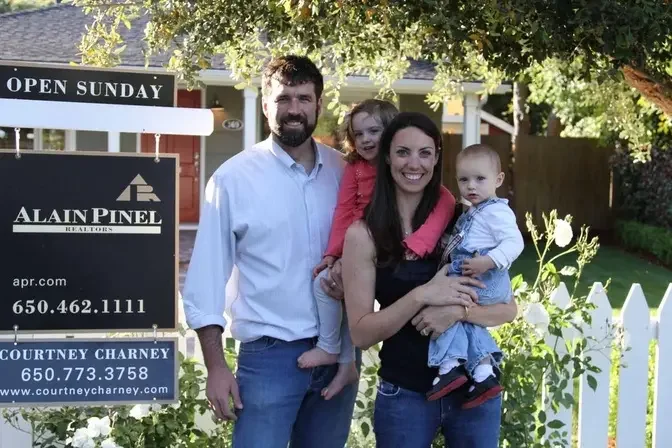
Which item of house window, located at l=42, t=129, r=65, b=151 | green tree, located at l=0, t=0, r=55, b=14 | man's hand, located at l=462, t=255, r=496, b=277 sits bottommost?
house window, located at l=42, t=129, r=65, b=151

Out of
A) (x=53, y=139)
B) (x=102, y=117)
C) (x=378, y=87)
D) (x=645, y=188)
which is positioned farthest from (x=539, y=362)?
(x=645, y=188)

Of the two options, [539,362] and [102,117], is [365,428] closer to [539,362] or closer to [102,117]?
[539,362]

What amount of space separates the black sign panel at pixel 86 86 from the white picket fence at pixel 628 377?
146 cm

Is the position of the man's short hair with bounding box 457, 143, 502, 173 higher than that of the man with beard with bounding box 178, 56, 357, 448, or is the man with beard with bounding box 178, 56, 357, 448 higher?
the man's short hair with bounding box 457, 143, 502, 173

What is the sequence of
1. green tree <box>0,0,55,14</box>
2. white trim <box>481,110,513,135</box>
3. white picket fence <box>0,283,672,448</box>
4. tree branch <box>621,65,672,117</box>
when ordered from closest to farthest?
white picket fence <box>0,283,672,448</box>, tree branch <box>621,65,672,117</box>, white trim <box>481,110,513,135</box>, green tree <box>0,0,55,14</box>

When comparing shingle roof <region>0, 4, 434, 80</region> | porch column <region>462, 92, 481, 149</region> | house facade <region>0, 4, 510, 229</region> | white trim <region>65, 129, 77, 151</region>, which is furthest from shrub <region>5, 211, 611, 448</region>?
white trim <region>65, 129, 77, 151</region>

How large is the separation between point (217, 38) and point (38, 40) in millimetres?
10713

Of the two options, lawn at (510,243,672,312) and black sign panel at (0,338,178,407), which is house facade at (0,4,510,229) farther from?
black sign panel at (0,338,178,407)

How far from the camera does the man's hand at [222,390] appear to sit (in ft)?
9.76

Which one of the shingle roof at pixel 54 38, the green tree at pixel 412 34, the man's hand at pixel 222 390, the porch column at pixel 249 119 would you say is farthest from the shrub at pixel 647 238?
the man's hand at pixel 222 390

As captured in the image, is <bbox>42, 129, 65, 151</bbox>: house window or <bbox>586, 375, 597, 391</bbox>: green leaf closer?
<bbox>586, 375, 597, 391</bbox>: green leaf

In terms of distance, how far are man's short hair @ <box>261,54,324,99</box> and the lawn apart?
307 inches

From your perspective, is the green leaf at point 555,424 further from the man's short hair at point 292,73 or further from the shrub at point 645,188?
the shrub at point 645,188

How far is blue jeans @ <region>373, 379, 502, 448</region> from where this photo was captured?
2895mm
